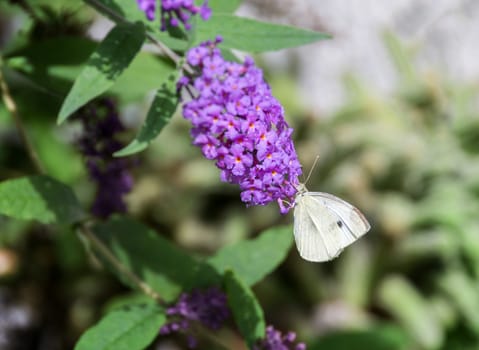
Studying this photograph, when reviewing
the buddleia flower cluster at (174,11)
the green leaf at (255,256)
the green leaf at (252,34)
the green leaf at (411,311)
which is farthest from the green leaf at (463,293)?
the buddleia flower cluster at (174,11)

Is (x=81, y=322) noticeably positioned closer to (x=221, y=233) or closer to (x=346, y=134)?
(x=221, y=233)

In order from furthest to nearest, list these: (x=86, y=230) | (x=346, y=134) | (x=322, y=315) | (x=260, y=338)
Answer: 1. (x=346, y=134)
2. (x=322, y=315)
3. (x=86, y=230)
4. (x=260, y=338)

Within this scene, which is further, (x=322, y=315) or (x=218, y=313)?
(x=322, y=315)

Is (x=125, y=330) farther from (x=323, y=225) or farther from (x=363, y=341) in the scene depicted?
(x=363, y=341)

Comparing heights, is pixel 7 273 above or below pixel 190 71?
below

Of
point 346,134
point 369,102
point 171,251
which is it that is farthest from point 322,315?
point 171,251

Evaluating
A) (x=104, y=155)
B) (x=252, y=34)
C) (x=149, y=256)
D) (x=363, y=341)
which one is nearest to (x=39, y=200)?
(x=104, y=155)

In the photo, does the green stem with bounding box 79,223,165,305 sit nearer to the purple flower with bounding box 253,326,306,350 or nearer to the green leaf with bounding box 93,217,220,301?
the green leaf with bounding box 93,217,220,301

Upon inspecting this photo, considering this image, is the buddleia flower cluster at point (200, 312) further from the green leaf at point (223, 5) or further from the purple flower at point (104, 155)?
the green leaf at point (223, 5)

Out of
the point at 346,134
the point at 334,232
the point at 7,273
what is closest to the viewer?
the point at 334,232
